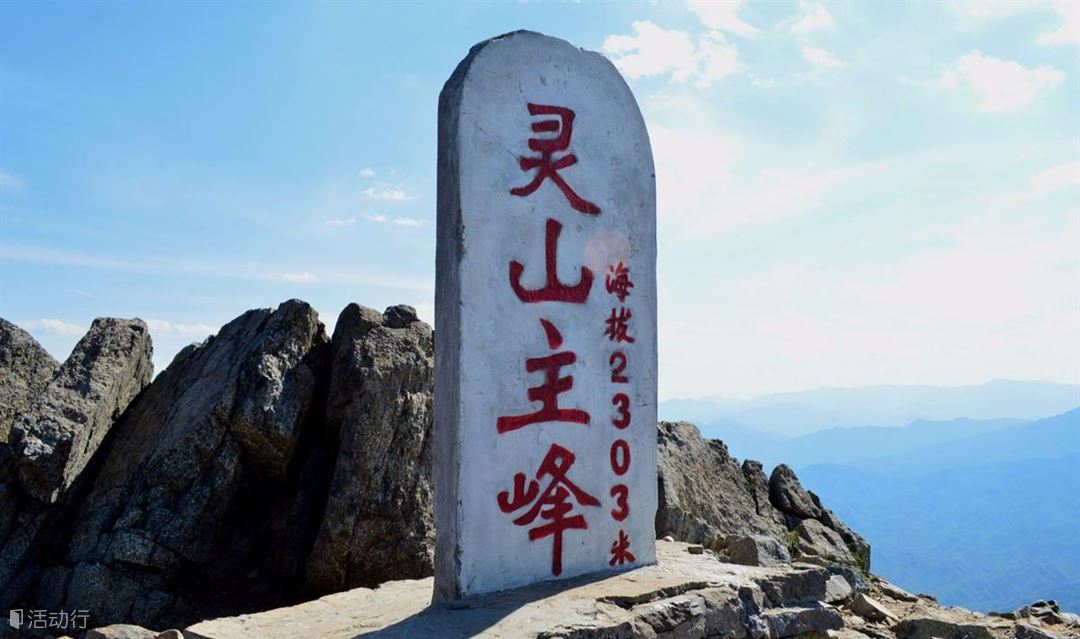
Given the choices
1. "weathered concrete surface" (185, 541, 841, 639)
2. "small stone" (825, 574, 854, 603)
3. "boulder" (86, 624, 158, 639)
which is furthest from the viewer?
"small stone" (825, 574, 854, 603)

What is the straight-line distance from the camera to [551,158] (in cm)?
560

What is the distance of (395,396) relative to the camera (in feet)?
27.5

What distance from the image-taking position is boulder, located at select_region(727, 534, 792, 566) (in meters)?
7.96

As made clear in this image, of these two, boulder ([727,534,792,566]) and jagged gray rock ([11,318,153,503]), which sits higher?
jagged gray rock ([11,318,153,503])

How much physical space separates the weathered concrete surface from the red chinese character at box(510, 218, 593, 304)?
1790 millimetres

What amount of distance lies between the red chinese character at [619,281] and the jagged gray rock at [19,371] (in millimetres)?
6822

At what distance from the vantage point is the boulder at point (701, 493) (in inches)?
369

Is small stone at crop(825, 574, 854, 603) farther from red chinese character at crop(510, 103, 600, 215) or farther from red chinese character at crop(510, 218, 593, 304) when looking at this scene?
red chinese character at crop(510, 103, 600, 215)

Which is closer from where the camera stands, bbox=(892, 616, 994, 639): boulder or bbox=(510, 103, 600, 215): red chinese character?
bbox=(510, 103, 600, 215): red chinese character

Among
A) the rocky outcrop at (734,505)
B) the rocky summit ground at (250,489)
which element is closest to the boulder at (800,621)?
the rocky summit ground at (250,489)

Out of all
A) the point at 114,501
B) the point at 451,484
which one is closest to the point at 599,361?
the point at 451,484

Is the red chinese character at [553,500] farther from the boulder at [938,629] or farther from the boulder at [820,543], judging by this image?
the boulder at [820,543]

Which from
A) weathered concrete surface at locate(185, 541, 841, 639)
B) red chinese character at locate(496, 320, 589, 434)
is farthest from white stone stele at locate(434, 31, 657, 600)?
weathered concrete surface at locate(185, 541, 841, 639)

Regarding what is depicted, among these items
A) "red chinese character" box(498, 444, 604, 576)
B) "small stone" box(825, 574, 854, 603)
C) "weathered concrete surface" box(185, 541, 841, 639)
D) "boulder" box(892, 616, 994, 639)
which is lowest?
"boulder" box(892, 616, 994, 639)
